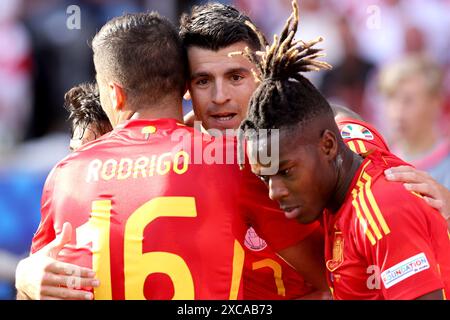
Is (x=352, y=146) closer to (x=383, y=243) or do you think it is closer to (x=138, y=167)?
(x=383, y=243)

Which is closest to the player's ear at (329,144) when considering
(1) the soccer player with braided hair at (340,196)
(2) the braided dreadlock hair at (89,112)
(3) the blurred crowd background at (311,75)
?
(1) the soccer player with braided hair at (340,196)

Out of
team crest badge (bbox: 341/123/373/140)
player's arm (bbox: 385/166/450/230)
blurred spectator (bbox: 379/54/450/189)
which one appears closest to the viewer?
player's arm (bbox: 385/166/450/230)

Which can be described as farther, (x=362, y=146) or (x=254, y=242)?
(x=254, y=242)

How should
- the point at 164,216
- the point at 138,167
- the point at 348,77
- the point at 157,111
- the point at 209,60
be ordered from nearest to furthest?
1. the point at 164,216
2. the point at 138,167
3. the point at 157,111
4. the point at 209,60
5. the point at 348,77

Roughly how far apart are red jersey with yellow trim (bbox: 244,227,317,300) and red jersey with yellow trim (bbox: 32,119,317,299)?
341mm

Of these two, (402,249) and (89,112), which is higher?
(89,112)

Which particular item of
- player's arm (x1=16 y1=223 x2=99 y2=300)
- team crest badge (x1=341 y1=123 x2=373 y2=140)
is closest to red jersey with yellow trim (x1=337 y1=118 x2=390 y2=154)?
team crest badge (x1=341 y1=123 x2=373 y2=140)

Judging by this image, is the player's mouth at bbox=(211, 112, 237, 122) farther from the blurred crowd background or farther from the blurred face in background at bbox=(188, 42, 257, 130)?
the blurred crowd background

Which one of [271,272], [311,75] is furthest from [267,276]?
[311,75]

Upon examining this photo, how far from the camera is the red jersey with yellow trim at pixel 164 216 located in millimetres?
3787

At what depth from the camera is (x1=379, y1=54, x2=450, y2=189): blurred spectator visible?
799 cm

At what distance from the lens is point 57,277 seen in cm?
383

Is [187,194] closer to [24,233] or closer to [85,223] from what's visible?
[85,223]

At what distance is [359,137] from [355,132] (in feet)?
0.30
